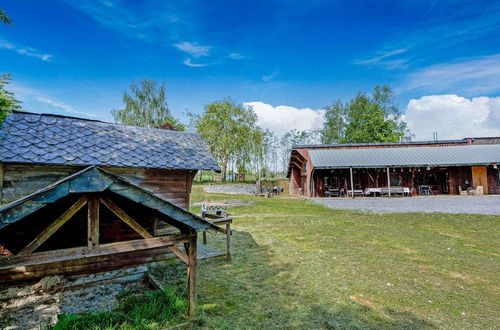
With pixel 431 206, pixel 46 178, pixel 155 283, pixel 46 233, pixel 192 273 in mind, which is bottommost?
pixel 155 283

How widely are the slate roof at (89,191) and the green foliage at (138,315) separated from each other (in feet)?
5.53

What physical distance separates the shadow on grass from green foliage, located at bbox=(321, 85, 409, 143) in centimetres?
Result: 4617

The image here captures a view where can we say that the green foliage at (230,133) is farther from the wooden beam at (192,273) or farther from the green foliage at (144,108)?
the wooden beam at (192,273)

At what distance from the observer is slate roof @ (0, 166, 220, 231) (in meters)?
2.80

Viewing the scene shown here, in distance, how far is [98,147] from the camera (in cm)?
666

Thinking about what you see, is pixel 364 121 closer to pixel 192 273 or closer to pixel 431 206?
pixel 431 206

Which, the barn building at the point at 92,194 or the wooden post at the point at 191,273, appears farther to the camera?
the wooden post at the point at 191,273

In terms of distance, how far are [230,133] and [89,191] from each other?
4274 cm

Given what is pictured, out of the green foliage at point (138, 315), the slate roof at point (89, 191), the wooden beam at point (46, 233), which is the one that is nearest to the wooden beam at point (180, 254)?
the slate roof at point (89, 191)

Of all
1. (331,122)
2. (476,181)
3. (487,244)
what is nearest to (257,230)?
(487,244)

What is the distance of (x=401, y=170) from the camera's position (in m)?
26.5

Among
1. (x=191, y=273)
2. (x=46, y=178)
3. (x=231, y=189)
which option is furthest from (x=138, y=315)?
(x=231, y=189)

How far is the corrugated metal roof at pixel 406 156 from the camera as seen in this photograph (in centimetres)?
2503

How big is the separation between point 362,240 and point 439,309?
503 centimetres
